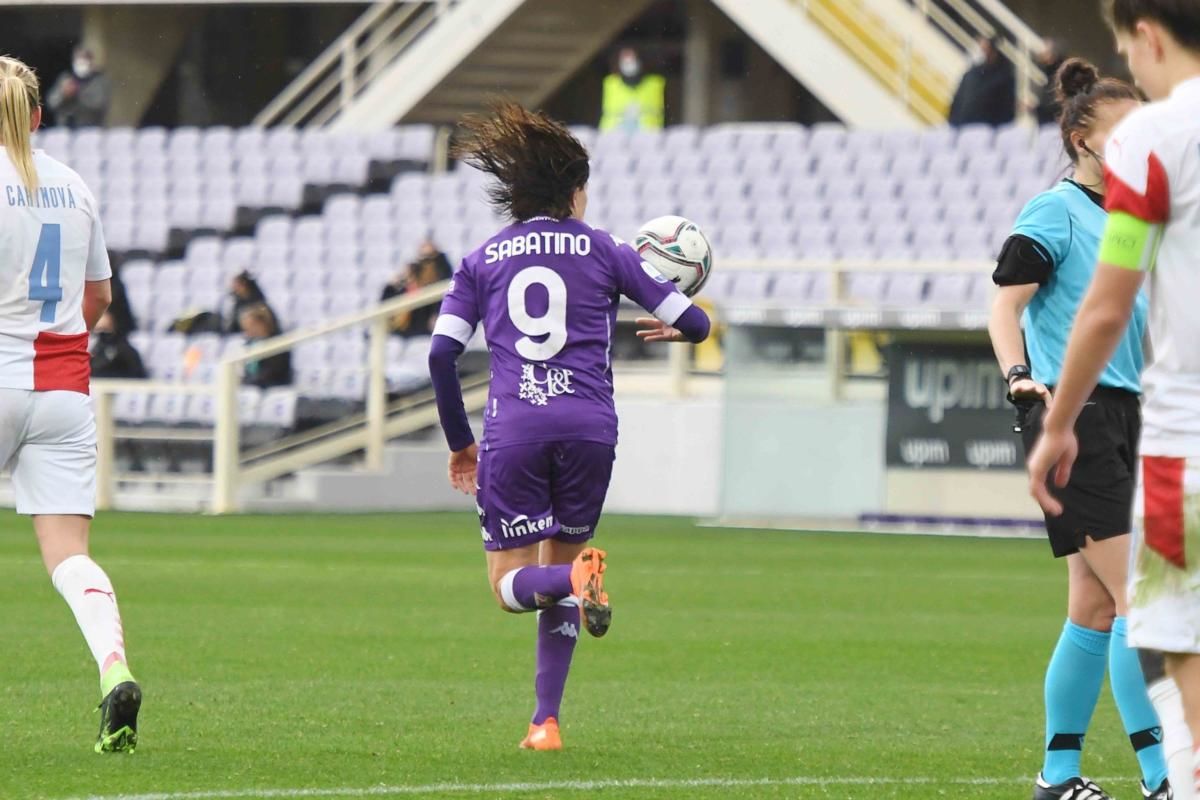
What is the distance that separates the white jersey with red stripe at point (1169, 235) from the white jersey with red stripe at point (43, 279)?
366 cm

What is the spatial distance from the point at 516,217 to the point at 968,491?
13.2 m

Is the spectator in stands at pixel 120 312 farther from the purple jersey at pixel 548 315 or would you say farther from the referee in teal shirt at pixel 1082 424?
the referee in teal shirt at pixel 1082 424

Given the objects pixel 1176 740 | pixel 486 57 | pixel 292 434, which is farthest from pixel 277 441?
pixel 1176 740

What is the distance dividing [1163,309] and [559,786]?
280 cm

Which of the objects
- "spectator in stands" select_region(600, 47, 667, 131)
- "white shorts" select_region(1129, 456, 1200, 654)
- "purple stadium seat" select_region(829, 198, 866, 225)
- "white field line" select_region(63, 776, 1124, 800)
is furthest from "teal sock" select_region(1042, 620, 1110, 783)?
"spectator in stands" select_region(600, 47, 667, 131)

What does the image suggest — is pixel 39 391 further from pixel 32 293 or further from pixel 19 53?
pixel 19 53

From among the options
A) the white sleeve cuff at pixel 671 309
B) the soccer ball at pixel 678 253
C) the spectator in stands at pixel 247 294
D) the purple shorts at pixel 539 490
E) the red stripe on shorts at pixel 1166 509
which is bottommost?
the purple shorts at pixel 539 490

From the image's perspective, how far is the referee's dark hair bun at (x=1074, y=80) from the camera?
6.27 metres

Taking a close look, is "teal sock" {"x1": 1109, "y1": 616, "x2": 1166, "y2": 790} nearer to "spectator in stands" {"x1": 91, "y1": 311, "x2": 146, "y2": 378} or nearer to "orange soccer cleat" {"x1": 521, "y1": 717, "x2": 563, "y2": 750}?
"orange soccer cleat" {"x1": 521, "y1": 717, "x2": 563, "y2": 750}

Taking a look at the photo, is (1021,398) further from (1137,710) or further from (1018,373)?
(1137,710)

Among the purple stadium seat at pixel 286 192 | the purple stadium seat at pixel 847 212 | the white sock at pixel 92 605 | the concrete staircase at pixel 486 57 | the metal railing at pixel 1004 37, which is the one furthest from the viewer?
the concrete staircase at pixel 486 57

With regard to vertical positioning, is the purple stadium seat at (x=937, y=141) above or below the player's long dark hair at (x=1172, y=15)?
above

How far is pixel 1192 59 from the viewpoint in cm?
415

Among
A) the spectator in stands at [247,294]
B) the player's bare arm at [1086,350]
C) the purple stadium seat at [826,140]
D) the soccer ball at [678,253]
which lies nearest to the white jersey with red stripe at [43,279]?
the soccer ball at [678,253]
